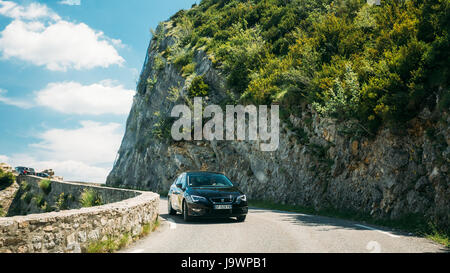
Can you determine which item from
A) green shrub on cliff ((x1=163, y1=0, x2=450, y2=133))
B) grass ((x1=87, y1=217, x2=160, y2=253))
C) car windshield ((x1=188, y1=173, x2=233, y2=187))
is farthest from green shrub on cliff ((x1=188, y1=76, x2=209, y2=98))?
grass ((x1=87, y1=217, x2=160, y2=253))

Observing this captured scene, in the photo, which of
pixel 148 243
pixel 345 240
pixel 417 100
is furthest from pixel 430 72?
pixel 148 243

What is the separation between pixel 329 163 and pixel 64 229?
12.3m

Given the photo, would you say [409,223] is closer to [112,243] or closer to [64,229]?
[112,243]

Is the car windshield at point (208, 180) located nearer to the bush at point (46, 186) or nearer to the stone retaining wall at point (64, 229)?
the stone retaining wall at point (64, 229)

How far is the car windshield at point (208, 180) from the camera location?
11.4 metres

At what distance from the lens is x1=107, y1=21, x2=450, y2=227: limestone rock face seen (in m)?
10.2

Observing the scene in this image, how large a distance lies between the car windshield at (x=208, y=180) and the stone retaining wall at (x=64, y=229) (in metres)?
3.60

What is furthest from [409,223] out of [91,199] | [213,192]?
[91,199]

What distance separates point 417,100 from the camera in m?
11.2

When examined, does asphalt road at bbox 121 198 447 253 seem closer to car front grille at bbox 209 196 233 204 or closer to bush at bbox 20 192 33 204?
car front grille at bbox 209 196 233 204

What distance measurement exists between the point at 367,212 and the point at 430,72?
495 cm

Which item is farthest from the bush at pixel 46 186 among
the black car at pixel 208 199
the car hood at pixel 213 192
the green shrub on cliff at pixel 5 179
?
the car hood at pixel 213 192

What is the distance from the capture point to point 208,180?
1173cm
